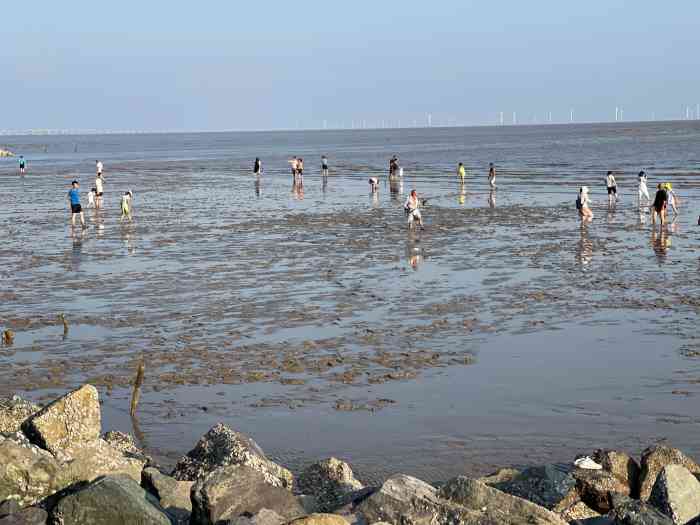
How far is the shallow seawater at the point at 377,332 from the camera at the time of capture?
38.9 feet

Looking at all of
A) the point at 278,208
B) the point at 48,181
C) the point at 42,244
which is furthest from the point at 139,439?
the point at 48,181

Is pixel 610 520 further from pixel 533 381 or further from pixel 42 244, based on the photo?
pixel 42 244

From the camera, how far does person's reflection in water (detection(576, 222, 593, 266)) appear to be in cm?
2334

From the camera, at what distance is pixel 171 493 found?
8.62 m

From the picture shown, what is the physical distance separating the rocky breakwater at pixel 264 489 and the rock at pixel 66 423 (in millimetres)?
11

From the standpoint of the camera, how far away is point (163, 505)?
8.45 meters

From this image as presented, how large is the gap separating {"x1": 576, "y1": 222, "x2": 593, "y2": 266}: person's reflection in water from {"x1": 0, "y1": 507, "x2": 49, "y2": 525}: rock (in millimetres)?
17125

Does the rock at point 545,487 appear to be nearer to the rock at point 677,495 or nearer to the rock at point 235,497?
the rock at point 677,495

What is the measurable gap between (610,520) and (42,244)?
2346 cm

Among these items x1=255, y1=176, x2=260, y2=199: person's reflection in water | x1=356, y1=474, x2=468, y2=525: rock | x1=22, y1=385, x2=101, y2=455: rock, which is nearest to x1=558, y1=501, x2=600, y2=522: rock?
x1=356, y1=474, x2=468, y2=525: rock

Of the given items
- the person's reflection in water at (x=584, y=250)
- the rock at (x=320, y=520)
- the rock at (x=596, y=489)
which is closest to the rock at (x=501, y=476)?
the rock at (x=596, y=489)

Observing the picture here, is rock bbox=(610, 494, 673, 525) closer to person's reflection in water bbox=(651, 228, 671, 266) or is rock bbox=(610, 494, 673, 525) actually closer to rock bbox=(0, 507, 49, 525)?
rock bbox=(0, 507, 49, 525)

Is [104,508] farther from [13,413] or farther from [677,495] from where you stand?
[677,495]

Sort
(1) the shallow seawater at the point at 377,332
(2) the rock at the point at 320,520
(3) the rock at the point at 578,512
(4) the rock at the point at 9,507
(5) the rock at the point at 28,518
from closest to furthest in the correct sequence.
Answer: (2) the rock at the point at 320,520 < (5) the rock at the point at 28,518 < (4) the rock at the point at 9,507 < (3) the rock at the point at 578,512 < (1) the shallow seawater at the point at 377,332
